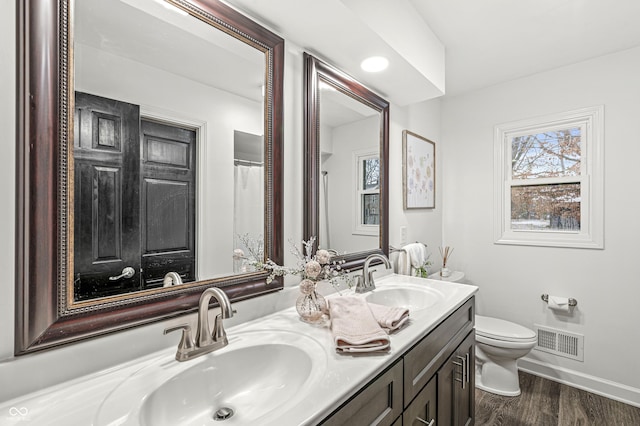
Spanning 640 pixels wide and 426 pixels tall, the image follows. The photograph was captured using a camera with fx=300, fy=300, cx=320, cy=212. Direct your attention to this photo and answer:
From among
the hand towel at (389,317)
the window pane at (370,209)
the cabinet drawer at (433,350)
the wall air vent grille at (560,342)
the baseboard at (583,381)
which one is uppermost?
the window pane at (370,209)

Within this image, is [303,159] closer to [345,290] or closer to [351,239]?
[351,239]

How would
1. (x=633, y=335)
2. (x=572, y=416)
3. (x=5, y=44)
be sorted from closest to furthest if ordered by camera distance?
(x=5, y=44), (x=572, y=416), (x=633, y=335)

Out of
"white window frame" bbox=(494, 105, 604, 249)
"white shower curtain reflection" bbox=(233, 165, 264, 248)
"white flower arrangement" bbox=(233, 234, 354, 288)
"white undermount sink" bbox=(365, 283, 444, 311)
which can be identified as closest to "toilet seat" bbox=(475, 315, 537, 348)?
→ "white window frame" bbox=(494, 105, 604, 249)

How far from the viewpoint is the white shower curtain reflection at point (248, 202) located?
44.6 inches

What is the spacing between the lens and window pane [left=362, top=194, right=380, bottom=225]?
1.82 m

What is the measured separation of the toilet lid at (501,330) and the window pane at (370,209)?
3.76 feet

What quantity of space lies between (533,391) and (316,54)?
8.89ft

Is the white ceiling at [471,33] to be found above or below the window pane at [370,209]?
above

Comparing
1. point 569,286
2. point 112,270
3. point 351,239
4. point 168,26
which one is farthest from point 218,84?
point 569,286


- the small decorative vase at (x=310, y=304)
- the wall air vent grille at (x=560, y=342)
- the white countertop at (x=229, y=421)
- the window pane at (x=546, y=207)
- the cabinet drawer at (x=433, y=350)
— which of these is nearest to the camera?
the white countertop at (x=229, y=421)

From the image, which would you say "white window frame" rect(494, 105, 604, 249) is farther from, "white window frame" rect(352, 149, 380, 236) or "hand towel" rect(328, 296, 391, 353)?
"hand towel" rect(328, 296, 391, 353)

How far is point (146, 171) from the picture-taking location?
Result: 891 mm

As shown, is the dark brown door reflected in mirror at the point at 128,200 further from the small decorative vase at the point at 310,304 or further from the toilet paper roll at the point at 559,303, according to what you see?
the toilet paper roll at the point at 559,303

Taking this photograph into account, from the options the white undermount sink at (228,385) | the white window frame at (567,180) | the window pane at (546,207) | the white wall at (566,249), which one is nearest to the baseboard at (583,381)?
the white wall at (566,249)
